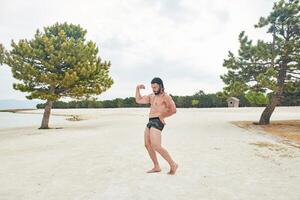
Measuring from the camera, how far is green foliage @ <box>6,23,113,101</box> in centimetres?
1852

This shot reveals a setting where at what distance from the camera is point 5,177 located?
20.7ft

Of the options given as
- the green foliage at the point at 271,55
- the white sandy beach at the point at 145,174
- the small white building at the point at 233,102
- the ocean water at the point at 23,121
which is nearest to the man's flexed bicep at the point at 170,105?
the white sandy beach at the point at 145,174

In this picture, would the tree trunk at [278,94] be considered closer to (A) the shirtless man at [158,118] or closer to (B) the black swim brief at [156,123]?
(A) the shirtless man at [158,118]

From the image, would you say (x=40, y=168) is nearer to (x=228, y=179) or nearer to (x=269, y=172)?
(x=228, y=179)

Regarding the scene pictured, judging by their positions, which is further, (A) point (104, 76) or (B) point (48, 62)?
(A) point (104, 76)

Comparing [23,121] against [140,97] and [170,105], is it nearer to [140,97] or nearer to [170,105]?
[140,97]

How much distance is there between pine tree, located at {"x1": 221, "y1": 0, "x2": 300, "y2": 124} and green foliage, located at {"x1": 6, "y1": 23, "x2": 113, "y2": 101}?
8.19 meters

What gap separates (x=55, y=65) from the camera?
63.4ft

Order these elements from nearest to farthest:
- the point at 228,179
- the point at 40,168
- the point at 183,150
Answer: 1. the point at 228,179
2. the point at 40,168
3. the point at 183,150

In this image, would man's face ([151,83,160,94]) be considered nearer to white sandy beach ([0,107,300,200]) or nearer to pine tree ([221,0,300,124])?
white sandy beach ([0,107,300,200])

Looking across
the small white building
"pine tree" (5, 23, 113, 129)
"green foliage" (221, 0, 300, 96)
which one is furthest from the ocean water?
the small white building

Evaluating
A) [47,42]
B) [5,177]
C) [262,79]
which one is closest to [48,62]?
[47,42]

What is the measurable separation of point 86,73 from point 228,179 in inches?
557

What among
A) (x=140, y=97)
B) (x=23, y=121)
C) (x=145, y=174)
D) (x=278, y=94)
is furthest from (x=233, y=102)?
(x=145, y=174)
